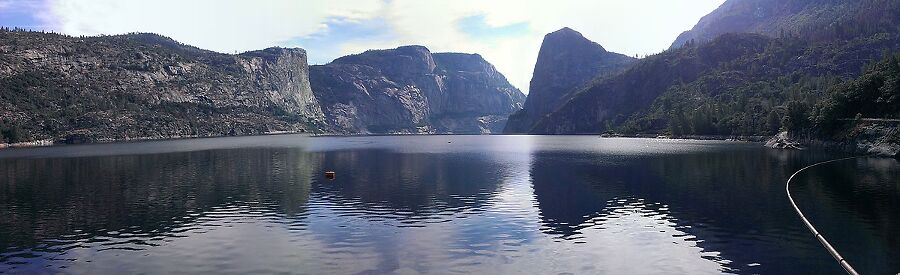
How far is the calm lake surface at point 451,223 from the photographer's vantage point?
37.4 m

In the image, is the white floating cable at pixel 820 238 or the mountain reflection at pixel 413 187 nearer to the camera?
the white floating cable at pixel 820 238

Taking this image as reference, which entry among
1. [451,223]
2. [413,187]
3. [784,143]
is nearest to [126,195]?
[413,187]

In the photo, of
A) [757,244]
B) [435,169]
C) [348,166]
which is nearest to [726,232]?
[757,244]

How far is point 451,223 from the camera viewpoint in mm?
52156

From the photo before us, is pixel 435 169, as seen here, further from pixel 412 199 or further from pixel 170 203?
pixel 170 203

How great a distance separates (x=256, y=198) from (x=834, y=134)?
161 meters

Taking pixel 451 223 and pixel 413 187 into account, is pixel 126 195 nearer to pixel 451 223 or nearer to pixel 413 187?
pixel 413 187

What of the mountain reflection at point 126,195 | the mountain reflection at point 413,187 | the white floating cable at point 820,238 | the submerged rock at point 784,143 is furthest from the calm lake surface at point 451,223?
the submerged rock at point 784,143

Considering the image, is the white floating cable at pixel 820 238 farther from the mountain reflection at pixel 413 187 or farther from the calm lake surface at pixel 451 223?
the mountain reflection at pixel 413 187

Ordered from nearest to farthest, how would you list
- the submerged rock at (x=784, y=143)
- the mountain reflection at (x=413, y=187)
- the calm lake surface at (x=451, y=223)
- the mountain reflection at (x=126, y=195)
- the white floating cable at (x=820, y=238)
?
1. the white floating cable at (x=820, y=238)
2. the calm lake surface at (x=451, y=223)
3. the mountain reflection at (x=126, y=195)
4. the mountain reflection at (x=413, y=187)
5. the submerged rock at (x=784, y=143)

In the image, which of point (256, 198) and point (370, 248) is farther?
point (256, 198)

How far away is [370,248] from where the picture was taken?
4162cm

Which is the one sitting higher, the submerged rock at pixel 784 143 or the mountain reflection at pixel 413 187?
the submerged rock at pixel 784 143

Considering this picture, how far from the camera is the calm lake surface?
3744 cm
